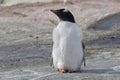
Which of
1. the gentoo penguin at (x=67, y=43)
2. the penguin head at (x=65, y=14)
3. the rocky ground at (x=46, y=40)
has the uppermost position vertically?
the penguin head at (x=65, y=14)

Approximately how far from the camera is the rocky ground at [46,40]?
795 cm

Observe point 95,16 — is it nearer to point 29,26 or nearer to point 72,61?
point 29,26

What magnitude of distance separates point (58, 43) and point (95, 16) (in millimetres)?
7712

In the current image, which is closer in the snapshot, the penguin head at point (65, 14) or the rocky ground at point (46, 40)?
the penguin head at point (65, 14)

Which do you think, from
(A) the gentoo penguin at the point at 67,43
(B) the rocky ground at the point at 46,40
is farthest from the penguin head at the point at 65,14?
(B) the rocky ground at the point at 46,40

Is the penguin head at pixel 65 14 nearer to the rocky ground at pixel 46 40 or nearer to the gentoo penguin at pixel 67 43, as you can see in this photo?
the gentoo penguin at pixel 67 43

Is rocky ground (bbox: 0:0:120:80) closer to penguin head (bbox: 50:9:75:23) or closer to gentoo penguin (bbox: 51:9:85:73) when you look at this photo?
gentoo penguin (bbox: 51:9:85:73)

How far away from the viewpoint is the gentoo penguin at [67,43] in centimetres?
748

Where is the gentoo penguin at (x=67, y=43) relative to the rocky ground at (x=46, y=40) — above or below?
above

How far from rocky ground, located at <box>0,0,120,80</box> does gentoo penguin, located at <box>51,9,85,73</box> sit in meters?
0.15

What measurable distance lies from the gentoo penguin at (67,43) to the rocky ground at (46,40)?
0.15 meters

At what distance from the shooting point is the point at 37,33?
13648 millimetres

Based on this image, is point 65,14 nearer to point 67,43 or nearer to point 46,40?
point 67,43

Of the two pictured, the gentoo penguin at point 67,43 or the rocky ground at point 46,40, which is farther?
the rocky ground at point 46,40
